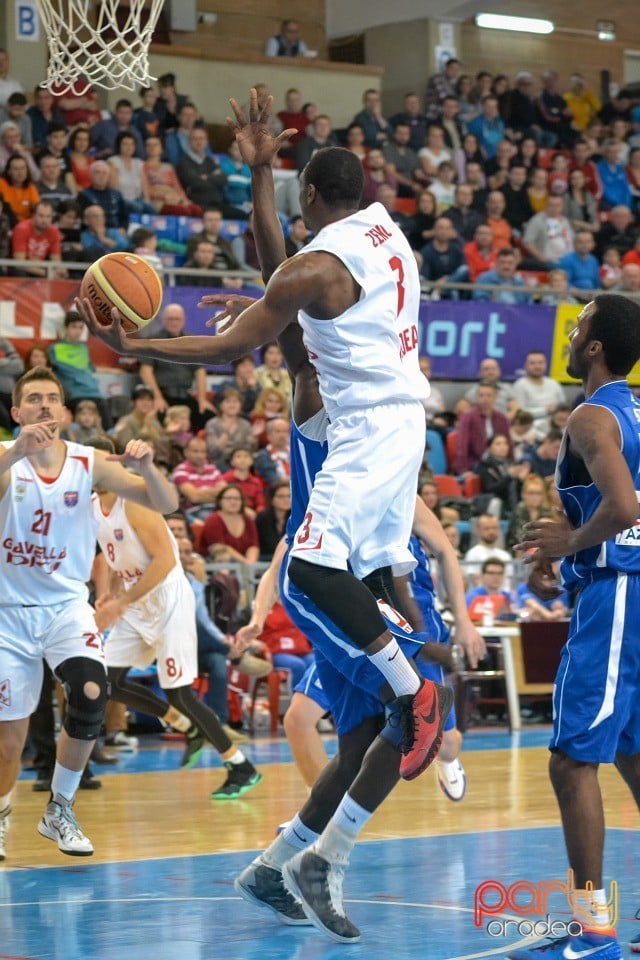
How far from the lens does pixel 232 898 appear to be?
5848 millimetres

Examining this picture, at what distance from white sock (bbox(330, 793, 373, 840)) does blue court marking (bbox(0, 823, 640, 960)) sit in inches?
14.3

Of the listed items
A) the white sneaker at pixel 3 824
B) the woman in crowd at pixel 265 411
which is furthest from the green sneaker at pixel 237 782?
the woman in crowd at pixel 265 411

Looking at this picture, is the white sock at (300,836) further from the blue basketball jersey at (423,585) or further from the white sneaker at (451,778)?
the white sneaker at (451,778)

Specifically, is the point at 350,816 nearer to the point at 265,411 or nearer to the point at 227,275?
the point at 265,411

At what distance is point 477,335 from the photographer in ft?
55.7

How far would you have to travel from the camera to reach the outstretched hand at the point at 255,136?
5.37 meters

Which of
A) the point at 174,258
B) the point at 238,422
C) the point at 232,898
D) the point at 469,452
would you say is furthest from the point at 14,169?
the point at 232,898

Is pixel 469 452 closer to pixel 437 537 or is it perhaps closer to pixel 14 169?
pixel 14 169

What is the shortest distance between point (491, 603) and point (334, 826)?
27.1 ft

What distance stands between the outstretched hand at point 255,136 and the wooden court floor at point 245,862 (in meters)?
2.78

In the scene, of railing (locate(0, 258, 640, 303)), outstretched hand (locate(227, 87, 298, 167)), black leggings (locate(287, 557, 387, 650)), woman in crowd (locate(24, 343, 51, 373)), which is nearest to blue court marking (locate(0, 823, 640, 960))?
black leggings (locate(287, 557, 387, 650))

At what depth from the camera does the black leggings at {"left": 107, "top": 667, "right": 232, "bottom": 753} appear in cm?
901

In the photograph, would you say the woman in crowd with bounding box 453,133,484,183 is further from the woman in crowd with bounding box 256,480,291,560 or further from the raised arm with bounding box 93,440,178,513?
the raised arm with bounding box 93,440,178,513

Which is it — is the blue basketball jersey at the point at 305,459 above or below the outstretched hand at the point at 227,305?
below
